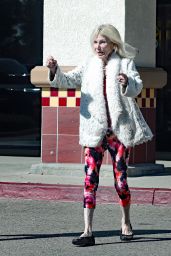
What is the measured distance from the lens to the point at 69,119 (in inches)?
447

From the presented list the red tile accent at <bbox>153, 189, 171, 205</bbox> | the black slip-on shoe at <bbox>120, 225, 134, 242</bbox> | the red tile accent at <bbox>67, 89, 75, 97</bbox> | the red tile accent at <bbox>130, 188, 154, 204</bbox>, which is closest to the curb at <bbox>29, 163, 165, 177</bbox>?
the red tile accent at <bbox>67, 89, 75, 97</bbox>

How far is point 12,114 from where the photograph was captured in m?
14.2

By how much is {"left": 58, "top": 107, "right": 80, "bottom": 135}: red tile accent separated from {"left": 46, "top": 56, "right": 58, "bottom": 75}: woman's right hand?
11.6 feet

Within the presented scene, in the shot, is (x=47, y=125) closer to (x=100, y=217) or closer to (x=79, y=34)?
(x=79, y=34)

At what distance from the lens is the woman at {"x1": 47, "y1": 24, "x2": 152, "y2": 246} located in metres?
7.71

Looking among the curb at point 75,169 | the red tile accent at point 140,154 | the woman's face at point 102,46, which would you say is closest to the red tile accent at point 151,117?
the red tile accent at point 140,154

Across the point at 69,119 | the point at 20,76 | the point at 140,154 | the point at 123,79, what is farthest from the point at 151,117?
the point at 123,79

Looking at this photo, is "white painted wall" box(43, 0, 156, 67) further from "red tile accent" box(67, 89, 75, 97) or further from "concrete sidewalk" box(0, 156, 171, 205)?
"concrete sidewalk" box(0, 156, 171, 205)

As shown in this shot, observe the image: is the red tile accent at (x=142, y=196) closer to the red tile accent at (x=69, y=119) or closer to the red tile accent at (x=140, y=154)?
the red tile accent at (x=140, y=154)

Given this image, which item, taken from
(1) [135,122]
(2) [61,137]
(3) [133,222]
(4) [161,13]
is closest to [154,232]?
(3) [133,222]

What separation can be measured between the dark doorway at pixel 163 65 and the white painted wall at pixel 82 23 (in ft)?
10.3

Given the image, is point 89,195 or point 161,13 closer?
point 89,195

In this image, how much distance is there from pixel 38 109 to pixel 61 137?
8.98ft

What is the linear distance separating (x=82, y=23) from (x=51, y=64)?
384 cm
